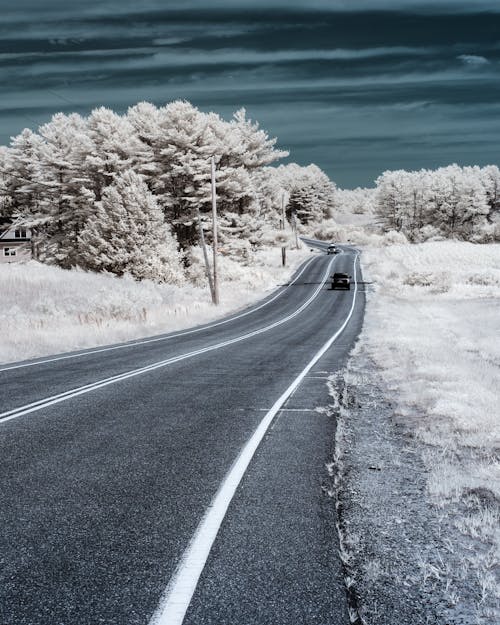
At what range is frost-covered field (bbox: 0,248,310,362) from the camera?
17.7 metres

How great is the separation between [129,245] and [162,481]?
117 feet

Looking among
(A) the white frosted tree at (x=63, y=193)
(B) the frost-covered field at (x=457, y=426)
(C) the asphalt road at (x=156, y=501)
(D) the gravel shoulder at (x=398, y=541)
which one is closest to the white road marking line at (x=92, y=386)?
(C) the asphalt road at (x=156, y=501)

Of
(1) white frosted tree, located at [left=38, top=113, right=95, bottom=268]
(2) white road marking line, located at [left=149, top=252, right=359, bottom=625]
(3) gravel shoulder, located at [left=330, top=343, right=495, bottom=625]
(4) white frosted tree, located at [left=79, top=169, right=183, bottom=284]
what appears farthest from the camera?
(1) white frosted tree, located at [left=38, top=113, right=95, bottom=268]

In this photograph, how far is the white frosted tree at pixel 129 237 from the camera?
127 ft

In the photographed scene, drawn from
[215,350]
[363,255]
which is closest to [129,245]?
[215,350]

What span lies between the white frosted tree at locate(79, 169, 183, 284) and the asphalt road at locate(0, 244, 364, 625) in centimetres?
2827

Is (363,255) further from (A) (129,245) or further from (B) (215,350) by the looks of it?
(B) (215,350)

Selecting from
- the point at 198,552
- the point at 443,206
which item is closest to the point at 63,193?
the point at 198,552

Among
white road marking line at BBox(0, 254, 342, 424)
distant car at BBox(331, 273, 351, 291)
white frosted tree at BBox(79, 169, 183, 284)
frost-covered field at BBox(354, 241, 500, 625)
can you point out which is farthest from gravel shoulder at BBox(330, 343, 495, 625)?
distant car at BBox(331, 273, 351, 291)

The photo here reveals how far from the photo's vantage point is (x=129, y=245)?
128ft

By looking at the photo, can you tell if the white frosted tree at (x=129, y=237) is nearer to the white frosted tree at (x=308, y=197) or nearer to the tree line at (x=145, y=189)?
the tree line at (x=145, y=189)

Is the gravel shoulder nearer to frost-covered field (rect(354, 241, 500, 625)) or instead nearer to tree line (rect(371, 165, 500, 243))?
frost-covered field (rect(354, 241, 500, 625))

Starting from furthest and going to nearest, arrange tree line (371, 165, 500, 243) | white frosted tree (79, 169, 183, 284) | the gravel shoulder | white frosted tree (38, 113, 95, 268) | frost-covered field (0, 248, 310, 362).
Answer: tree line (371, 165, 500, 243)
white frosted tree (38, 113, 95, 268)
white frosted tree (79, 169, 183, 284)
frost-covered field (0, 248, 310, 362)
the gravel shoulder

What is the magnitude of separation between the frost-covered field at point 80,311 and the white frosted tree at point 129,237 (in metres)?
3.42
